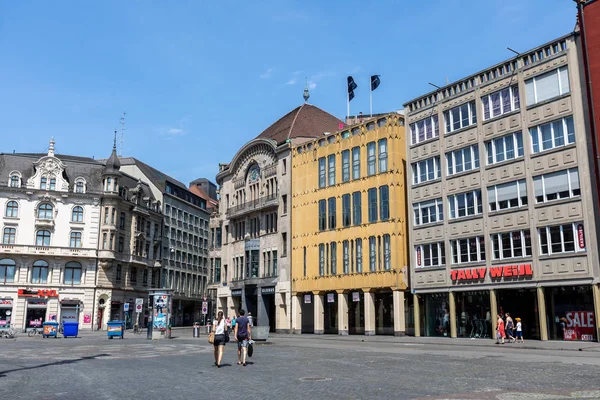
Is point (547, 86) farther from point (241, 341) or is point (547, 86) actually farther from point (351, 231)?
point (241, 341)

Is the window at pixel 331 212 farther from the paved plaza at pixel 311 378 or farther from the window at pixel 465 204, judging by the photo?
the paved plaza at pixel 311 378

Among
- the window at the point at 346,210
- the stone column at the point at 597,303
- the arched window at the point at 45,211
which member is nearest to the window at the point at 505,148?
the stone column at the point at 597,303

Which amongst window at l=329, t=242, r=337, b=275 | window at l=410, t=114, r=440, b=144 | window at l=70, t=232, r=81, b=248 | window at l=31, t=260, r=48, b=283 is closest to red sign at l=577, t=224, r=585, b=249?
window at l=410, t=114, r=440, b=144

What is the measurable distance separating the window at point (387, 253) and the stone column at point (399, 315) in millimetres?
2180

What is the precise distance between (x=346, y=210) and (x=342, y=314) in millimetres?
8790

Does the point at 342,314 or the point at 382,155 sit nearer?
the point at 382,155

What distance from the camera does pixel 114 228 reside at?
75.3 meters

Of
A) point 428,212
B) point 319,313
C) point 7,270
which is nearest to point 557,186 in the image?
point 428,212

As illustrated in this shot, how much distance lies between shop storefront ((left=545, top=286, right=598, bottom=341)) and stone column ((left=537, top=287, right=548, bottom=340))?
399 mm

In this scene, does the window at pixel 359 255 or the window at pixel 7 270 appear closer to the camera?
the window at pixel 359 255

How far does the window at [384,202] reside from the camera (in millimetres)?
47688

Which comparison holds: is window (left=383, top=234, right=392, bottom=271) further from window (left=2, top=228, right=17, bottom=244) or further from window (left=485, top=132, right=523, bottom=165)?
window (left=2, top=228, right=17, bottom=244)

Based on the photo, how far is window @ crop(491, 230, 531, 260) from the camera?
123 ft

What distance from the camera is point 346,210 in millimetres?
51875
